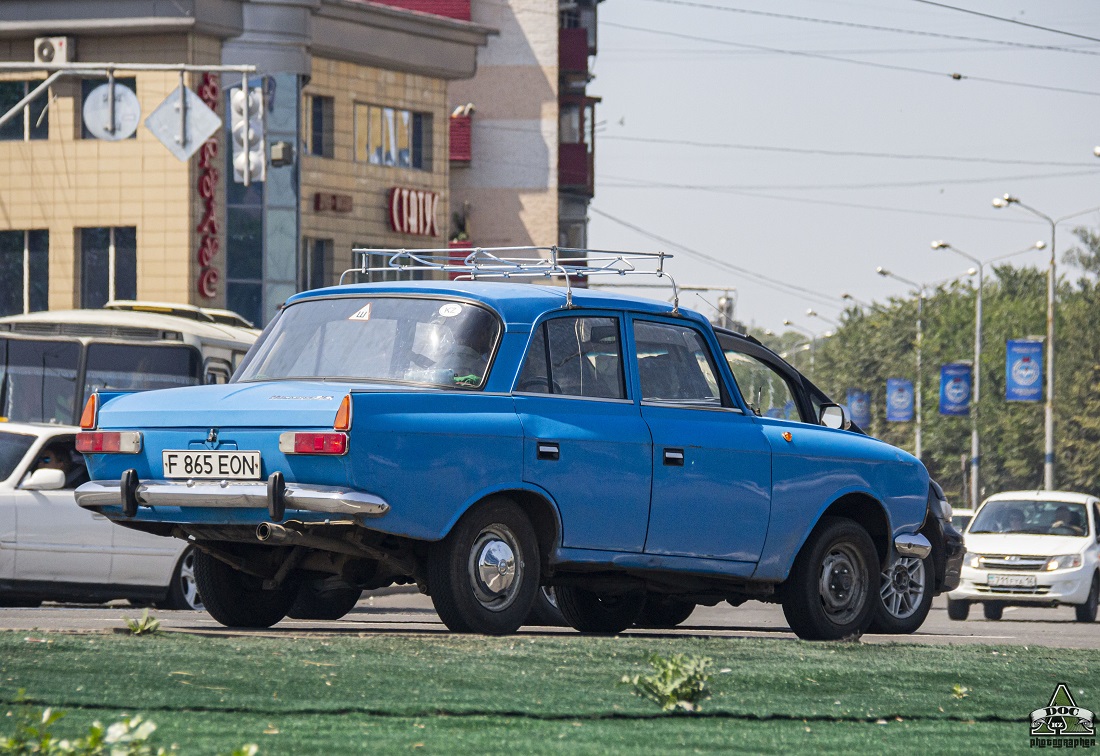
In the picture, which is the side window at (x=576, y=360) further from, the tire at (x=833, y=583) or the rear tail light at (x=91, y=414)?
the rear tail light at (x=91, y=414)

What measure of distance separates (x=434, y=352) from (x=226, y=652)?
1.96 metres

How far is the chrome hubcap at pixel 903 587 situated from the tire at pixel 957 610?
1050cm

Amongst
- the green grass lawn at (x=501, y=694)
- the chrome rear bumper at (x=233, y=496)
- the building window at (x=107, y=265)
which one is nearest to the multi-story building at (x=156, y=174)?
the building window at (x=107, y=265)

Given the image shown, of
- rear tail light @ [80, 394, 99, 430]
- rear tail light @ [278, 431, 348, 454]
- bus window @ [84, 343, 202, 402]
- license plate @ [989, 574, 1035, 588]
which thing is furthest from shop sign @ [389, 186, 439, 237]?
rear tail light @ [278, 431, 348, 454]

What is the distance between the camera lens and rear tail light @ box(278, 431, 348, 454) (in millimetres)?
8609

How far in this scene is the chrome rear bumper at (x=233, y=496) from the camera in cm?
860

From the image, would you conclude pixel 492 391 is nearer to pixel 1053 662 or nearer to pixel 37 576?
pixel 1053 662

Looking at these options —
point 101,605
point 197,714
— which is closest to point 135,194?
point 101,605

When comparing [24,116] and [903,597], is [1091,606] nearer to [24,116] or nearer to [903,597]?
[903,597]

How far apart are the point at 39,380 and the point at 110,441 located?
14.4m

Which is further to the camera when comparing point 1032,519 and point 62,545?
point 1032,519

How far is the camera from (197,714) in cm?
652

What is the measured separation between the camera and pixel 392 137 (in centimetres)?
5103

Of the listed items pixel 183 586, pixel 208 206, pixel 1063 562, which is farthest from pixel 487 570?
pixel 208 206
